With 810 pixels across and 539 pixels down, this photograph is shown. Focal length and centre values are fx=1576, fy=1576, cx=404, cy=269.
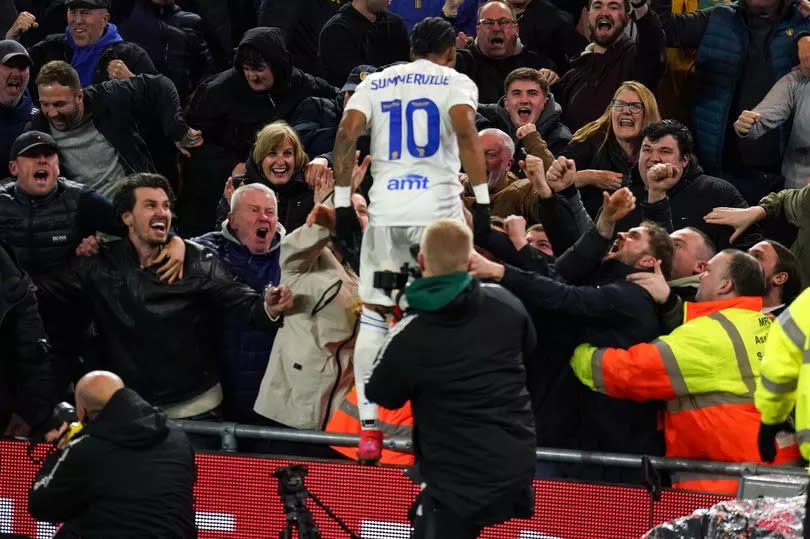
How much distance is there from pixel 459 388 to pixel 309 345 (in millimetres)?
2178

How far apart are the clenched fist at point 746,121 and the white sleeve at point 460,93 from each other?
3062mm

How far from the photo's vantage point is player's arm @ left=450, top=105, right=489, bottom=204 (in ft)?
26.3

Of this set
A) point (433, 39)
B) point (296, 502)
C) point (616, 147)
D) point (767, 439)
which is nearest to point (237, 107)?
point (616, 147)

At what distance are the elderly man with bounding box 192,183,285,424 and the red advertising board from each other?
0.82 metres

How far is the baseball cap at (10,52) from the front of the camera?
11.4 meters

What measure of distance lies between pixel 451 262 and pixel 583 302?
149 cm

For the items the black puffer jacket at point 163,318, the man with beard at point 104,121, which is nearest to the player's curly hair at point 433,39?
the black puffer jacket at point 163,318

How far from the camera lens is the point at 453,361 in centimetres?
646

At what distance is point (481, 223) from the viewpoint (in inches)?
317

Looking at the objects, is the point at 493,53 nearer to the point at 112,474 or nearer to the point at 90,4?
the point at 90,4

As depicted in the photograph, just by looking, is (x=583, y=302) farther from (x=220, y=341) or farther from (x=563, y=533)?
(x=220, y=341)

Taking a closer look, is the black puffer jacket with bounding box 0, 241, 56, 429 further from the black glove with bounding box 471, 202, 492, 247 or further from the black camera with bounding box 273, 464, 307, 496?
the black glove with bounding box 471, 202, 492, 247

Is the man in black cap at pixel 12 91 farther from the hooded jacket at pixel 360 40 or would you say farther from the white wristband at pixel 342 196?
the white wristband at pixel 342 196

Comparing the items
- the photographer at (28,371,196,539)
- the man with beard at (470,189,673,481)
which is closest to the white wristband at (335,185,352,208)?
the man with beard at (470,189,673,481)
